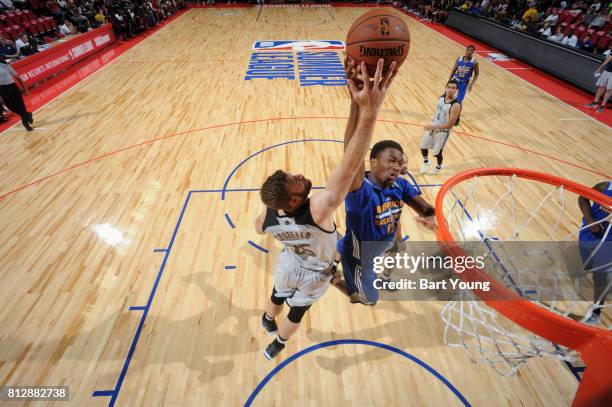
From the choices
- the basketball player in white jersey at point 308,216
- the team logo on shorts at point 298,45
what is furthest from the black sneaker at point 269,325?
the team logo on shorts at point 298,45

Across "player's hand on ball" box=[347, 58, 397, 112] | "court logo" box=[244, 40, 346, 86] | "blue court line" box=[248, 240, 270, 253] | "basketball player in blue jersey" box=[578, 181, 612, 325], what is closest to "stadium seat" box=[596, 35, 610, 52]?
"court logo" box=[244, 40, 346, 86]

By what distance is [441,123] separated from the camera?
4.99 m

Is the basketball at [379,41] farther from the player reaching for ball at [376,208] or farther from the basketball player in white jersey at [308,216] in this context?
the player reaching for ball at [376,208]

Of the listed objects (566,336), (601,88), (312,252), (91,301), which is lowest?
(91,301)

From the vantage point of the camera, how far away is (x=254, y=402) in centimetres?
268

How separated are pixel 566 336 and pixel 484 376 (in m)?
1.74

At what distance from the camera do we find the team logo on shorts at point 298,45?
12688mm

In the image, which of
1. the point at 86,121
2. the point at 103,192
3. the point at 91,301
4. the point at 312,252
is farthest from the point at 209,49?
the point at 312,252

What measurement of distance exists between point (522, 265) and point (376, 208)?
232 cm

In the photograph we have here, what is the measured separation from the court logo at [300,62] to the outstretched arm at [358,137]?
8.34 metres

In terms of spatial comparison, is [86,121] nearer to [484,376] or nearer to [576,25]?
[484,376]

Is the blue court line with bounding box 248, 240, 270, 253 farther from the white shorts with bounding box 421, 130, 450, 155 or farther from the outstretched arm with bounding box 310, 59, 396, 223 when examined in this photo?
the white shorts with bounding box 421, 130, 450, 155

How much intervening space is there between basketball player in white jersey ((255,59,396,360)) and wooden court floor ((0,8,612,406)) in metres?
0.67

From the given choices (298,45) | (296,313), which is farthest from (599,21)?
(296,313)
